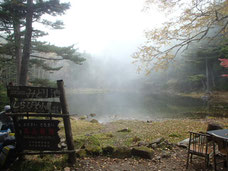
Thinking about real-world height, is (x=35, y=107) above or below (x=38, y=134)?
above

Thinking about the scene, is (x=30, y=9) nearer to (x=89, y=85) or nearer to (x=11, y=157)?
(x=11, y=157)

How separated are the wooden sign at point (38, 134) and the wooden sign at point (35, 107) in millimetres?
269

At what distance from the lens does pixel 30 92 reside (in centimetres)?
397

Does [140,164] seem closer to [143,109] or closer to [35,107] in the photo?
[35,107]

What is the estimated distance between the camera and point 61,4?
9.26 metres

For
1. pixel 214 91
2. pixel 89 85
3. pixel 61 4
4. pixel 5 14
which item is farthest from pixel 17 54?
pixel 89 85

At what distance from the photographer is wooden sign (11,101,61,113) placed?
155 inches

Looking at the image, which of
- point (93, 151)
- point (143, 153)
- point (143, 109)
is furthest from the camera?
point (143, 109)

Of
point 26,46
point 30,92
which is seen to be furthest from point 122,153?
point 26,46

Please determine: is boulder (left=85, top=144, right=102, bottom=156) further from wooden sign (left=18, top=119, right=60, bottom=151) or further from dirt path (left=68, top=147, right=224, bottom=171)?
wooden sign (left=18, top=119, right=60, bottom=151)

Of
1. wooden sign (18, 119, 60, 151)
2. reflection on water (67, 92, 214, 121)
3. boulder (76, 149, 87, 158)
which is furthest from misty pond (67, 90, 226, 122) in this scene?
wooden sign (18, 119, 60, 151)

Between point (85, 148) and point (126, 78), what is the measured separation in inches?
2978

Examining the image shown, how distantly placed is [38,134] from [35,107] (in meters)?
0.72

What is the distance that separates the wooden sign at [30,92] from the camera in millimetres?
3918
